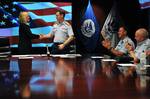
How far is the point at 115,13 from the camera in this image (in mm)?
8352

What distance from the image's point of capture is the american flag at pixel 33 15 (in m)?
7.91

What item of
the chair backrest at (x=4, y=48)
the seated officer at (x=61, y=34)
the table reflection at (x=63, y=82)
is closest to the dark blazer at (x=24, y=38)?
the chair backrest at (x=4, y=48)

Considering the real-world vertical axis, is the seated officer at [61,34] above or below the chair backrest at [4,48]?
above

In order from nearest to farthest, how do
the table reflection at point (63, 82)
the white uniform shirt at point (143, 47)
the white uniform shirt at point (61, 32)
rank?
the table reflection at point (63, 82) → the white uniform shirt at point (143, 47) → the white uniform shirt at point (61, 32)

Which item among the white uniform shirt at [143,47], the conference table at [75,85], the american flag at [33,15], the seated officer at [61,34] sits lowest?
the conference table at [75,85]

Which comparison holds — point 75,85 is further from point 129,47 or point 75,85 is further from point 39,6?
point 39,6

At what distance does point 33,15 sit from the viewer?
26.9ft

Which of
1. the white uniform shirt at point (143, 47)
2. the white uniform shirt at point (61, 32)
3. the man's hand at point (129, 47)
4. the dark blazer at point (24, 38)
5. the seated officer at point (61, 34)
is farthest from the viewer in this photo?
the white uniform shirt at point (61, 32)

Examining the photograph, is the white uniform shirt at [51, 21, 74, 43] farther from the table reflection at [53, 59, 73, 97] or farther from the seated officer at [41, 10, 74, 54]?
the table reflection at [53, 59, 73, 97]

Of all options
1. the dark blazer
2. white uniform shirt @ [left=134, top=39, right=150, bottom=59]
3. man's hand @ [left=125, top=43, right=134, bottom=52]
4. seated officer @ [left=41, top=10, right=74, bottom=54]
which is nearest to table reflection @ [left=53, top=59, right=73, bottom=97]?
white uniform shirt @ [left=134, top=39, right=150, bottom=59]

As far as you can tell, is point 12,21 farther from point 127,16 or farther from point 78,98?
point 78,98

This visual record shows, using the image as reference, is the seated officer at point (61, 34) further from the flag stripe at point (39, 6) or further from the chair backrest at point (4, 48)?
the flag stripe at point (39, 6)

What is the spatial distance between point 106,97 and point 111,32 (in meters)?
6.29

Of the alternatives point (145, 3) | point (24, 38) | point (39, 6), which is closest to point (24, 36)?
point (24, 38)
